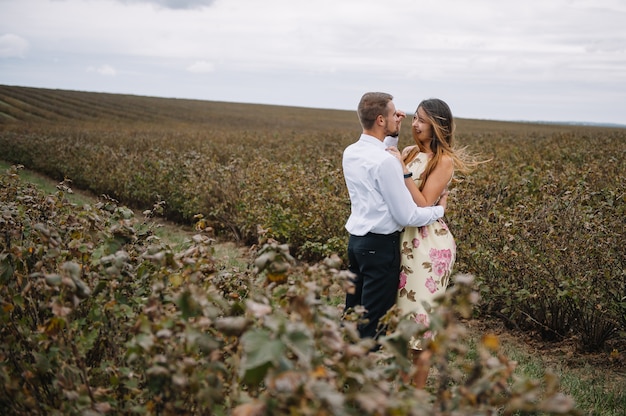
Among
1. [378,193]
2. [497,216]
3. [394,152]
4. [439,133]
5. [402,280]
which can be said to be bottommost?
[402,280]

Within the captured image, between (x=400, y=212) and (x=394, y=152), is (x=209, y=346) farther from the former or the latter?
(x=394, y=152)

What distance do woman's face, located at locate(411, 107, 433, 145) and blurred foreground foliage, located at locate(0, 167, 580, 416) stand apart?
1559mm

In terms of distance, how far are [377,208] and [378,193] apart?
10 centimetres

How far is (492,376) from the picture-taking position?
189 cm

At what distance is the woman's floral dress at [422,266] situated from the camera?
3.58 metres

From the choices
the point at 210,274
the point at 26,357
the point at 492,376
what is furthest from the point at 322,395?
the point at 26,357

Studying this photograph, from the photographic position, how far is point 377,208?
11.4ft

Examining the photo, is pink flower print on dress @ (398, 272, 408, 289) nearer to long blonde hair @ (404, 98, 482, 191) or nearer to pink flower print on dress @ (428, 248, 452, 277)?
pink flower print on dress @ (428, 248, 452, 277)

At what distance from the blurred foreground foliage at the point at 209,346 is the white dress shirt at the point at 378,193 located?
91 cm

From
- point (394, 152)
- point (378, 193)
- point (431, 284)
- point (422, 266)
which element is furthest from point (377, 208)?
point (431, 284)

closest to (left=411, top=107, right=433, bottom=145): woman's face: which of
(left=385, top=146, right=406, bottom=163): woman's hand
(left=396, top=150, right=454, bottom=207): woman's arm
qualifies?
(left=396, top=150, right=454, bottom=207): woman's arm

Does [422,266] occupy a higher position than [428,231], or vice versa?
[428,231]

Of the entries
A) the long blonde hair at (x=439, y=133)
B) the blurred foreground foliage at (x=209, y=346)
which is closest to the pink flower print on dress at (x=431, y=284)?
the long blonde hair at (x=439, y=133)

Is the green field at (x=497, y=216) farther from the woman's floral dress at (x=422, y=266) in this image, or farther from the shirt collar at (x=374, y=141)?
the woman's floral dress at (x=422, y=266)
